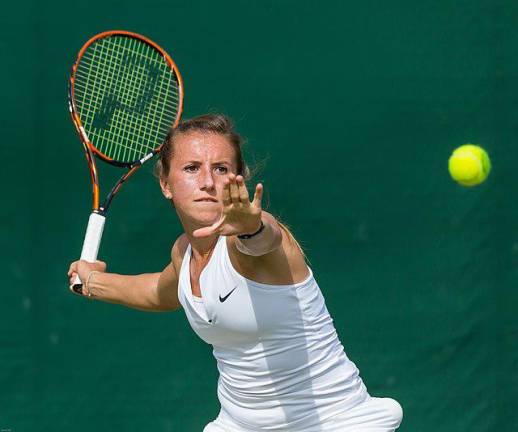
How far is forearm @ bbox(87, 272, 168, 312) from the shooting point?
11.6 feet

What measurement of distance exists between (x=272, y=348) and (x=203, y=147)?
590mm

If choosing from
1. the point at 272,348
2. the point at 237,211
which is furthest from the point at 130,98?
the point at 237,211

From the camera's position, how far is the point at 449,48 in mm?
4582

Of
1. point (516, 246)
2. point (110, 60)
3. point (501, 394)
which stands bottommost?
point (501, 394)

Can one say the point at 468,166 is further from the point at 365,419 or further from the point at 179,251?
the point at 365,419

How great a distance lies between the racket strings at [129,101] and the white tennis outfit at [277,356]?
42.6 inches

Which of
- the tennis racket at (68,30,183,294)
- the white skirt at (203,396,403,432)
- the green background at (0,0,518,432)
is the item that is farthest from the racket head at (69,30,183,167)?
the white skirt at (203,396,403,432)

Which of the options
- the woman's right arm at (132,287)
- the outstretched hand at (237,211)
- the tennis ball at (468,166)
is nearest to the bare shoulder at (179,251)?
the woman's right arm at (132,287)

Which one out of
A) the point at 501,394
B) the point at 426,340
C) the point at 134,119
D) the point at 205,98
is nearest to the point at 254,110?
the point at 205,98

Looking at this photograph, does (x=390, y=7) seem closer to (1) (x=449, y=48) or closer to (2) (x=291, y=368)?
(1) (x=449, y=48)

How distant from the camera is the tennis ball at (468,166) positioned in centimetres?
414

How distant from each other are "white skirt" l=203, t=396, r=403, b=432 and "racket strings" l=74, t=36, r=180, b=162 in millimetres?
1343

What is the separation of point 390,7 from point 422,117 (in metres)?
0.48

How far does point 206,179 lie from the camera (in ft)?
9.68
